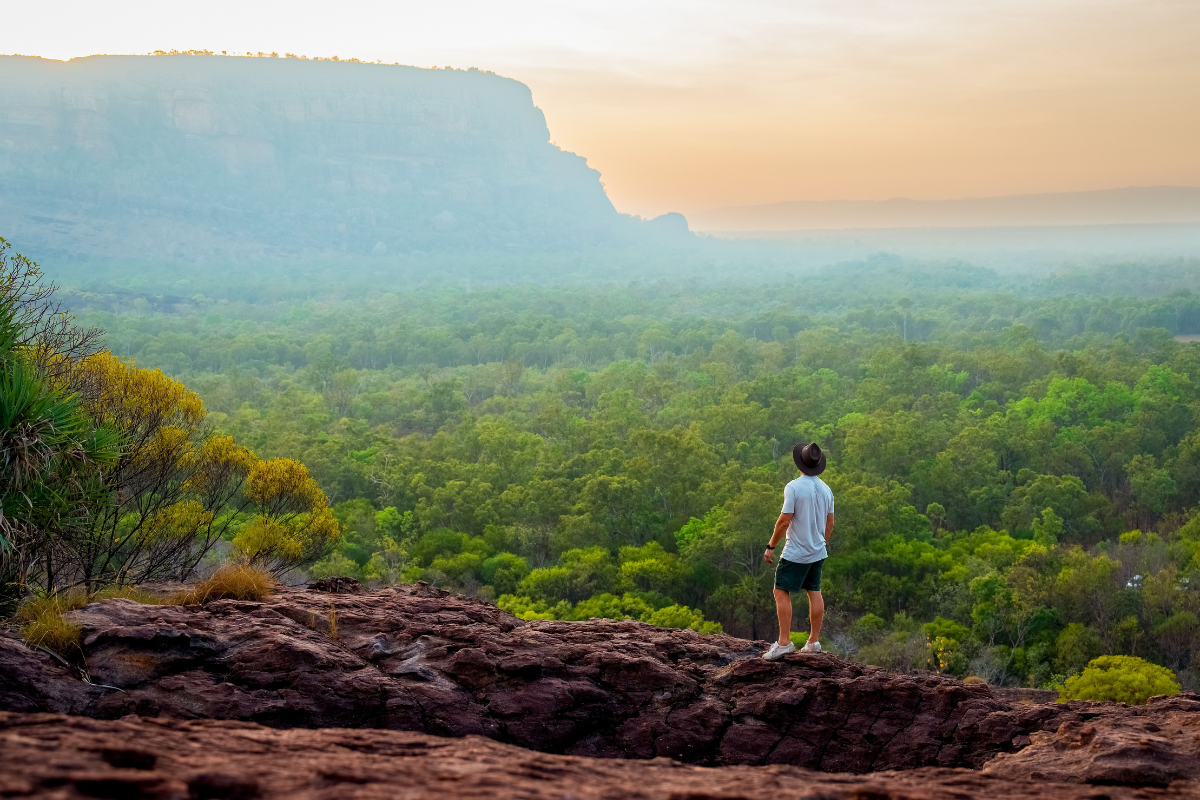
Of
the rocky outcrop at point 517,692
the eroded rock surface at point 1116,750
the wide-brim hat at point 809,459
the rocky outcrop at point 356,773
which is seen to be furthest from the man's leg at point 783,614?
the rocky outcrop at point 356,773

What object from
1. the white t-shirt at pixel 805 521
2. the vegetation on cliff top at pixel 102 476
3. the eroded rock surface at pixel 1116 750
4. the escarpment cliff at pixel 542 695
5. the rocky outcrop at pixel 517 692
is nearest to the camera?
the eroded rock surface at pixel 1116 750

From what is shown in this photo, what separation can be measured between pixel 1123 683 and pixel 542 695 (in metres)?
15.3

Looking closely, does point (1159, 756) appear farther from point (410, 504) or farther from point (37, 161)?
point (37, 161)

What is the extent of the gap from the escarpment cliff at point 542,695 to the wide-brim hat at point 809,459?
5.10 ft

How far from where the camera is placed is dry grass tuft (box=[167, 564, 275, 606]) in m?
7.30

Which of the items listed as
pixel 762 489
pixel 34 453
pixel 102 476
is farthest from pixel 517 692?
pixel 762 489

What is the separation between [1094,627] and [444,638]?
72.0 ft

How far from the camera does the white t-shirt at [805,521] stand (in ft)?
22.6

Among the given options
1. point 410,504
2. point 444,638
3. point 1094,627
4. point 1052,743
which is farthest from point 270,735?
point 410,504

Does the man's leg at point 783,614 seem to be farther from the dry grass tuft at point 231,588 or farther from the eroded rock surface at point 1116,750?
the dry grass tuft at point 231,588

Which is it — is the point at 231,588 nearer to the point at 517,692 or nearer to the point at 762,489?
the point at 517,692

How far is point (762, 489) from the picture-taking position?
1083 inches

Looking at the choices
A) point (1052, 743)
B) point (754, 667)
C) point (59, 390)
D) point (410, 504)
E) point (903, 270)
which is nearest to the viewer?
point (1052, 743)

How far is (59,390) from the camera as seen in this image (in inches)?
333
